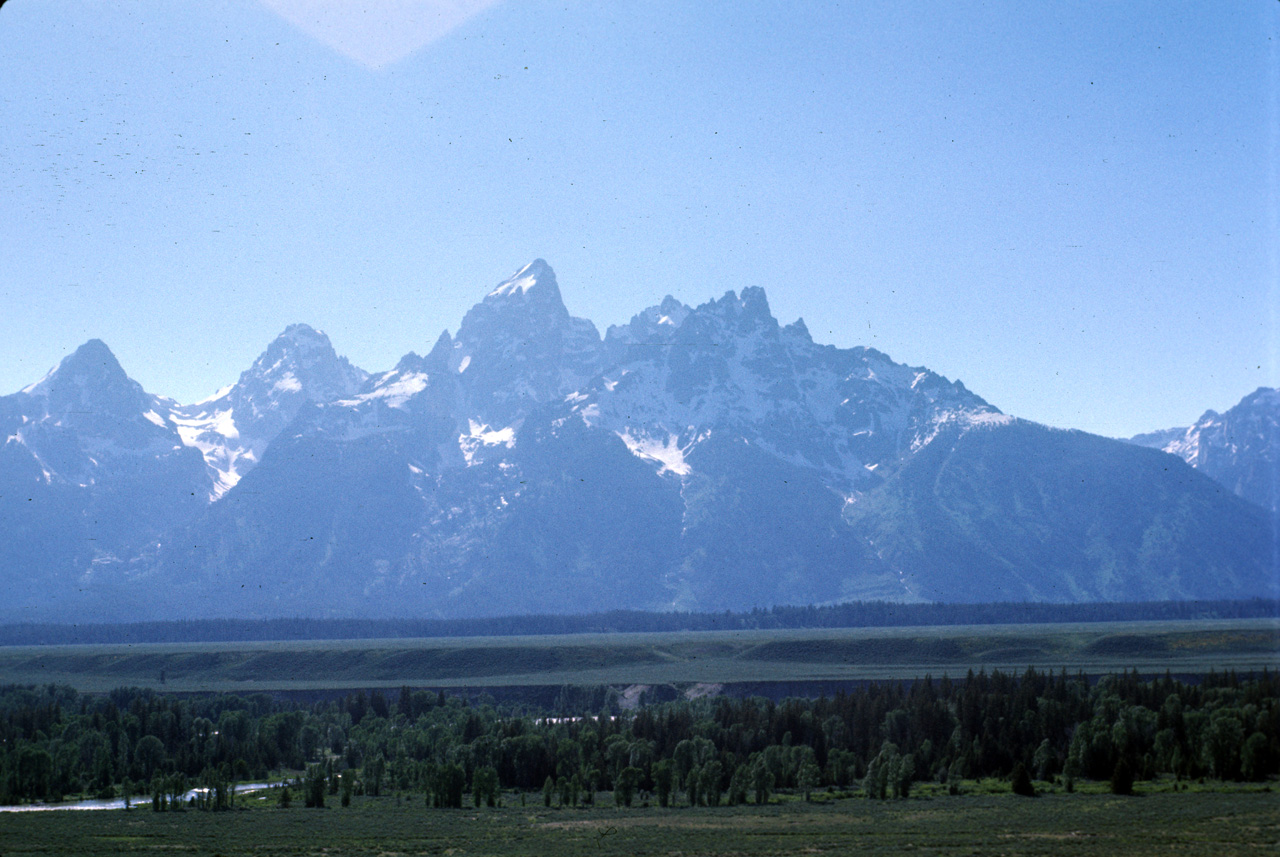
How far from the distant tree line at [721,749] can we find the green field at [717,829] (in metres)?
7.74

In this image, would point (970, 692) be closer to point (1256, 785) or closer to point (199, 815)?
point (1256, 785)

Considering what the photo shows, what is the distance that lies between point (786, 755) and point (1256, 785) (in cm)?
4634

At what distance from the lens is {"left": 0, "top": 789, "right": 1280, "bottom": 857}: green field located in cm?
9244

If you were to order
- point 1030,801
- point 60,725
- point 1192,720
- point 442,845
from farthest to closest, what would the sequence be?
1. point 60,725
2. point 1192,720
3. point 1030,801
4. point 442,845

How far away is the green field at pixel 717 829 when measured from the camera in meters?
92.4

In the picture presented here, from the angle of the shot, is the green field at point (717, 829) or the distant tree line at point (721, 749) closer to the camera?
the green field at point (717, 829)

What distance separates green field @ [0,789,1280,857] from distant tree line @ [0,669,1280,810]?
25.4 ft

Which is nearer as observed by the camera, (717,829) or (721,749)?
(717,829)

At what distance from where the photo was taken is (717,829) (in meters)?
105

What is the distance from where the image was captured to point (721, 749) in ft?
473

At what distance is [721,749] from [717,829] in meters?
39.6

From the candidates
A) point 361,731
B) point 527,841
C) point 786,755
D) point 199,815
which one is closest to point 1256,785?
point 786,755

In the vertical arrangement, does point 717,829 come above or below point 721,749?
below

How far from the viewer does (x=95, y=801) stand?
453 ft
